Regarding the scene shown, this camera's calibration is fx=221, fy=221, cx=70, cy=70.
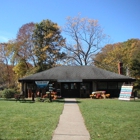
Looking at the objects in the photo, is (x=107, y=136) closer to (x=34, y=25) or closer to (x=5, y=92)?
(x=5, y=92)

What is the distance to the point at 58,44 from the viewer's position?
4612 cm

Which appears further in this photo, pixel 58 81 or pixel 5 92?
pixel 58 81

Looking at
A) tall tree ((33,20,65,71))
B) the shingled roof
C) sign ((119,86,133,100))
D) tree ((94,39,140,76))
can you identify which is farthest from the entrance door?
tree ((94,39,140,76))

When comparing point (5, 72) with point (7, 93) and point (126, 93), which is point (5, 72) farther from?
point (126, 93)

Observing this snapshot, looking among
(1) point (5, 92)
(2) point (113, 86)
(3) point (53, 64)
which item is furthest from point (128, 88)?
(3) point (53, 64)

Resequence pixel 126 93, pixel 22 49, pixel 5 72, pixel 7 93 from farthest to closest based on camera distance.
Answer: pixel 5 72 → pixel 22 49 → pixel 7 93 → pixel 126 93

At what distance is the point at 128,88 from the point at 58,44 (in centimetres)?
2528

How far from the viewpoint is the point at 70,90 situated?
30.2 m

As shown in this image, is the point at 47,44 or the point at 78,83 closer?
the point at 78,83

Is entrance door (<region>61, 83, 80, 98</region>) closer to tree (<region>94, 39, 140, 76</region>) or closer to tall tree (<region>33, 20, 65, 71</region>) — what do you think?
tall tree (<region>33, 20, 65, 71</region>)

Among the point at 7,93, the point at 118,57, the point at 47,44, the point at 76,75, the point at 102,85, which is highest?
the point at 47,44

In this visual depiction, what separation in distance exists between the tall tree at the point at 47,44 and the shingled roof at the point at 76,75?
11.7m

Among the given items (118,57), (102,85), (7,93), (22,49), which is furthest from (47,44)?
(7,93)

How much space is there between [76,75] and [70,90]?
2220mm
